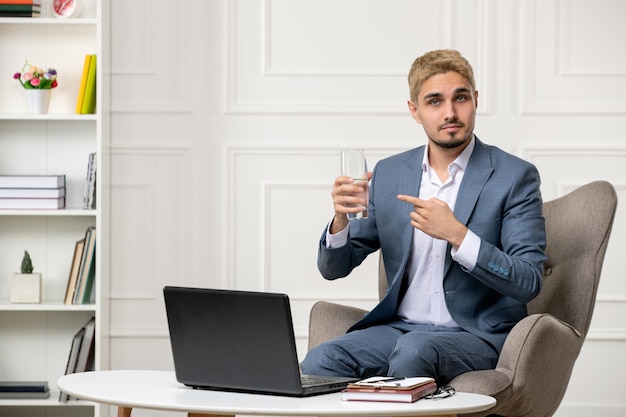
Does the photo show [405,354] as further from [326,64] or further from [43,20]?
[43,20]

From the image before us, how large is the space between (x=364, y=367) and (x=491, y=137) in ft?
5.23

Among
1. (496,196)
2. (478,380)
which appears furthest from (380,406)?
(496,196)

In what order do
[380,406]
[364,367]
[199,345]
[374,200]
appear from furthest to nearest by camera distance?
[374,200] < [364,367] < [199,345] < [380,406]

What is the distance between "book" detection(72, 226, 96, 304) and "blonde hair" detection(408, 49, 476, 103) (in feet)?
5.07

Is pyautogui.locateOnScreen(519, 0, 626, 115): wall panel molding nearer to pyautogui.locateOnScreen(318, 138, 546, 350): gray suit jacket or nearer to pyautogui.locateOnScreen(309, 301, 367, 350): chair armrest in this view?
pyautogui.locateOnScreen(318, 138, 546, 350): gray suit jacket

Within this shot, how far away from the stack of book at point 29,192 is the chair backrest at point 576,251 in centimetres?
184

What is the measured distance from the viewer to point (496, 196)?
2533 millimetres

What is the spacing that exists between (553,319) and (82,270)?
1936 mm

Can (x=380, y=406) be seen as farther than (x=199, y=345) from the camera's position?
No

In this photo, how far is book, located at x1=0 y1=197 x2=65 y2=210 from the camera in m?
3.59

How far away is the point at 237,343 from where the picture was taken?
1.89 metres

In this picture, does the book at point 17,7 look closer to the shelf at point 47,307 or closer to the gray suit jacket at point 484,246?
the shelf at point 47,307

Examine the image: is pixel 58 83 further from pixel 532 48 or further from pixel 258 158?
pixel 532 48

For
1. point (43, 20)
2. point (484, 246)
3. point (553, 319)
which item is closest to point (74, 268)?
point (43, 20)
